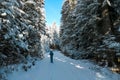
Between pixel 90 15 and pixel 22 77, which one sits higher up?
pixel 90 15

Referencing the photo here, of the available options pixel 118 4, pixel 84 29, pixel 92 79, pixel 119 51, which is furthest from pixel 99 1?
pixel 92 79

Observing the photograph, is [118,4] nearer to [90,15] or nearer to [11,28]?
[90,15]

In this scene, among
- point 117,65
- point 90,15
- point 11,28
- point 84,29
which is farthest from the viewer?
point 84,29

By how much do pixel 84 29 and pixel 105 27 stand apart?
3.64m

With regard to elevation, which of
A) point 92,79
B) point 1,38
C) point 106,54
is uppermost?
point 1,38

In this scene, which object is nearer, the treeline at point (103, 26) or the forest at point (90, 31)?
the forest at point (90, 31)

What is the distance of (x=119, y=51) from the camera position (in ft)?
54.9

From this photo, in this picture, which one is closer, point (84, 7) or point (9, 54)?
point (9, 54)

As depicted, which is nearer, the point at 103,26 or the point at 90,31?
the point at 103,26

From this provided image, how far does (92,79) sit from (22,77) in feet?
15.4

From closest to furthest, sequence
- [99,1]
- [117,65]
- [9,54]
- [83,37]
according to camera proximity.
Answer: [9,54] < [117,65] < [99,1] < [83,37]

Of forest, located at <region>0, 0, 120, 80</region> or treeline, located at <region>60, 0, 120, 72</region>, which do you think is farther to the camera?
treeline, located at <region>60, 0, 120, 72</region>

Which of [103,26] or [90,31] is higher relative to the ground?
[103,26]

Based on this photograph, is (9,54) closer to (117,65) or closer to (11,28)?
(11,28)
